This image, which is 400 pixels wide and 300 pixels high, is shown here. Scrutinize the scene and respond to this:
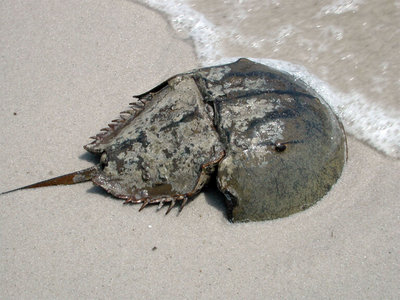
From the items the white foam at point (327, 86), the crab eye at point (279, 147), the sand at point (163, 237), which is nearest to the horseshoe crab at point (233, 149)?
the crab eye at point (279, 147)

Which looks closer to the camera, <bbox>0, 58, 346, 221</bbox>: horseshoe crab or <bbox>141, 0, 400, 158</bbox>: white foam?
<bbox>0, 58, 346, 221</bbox>: horseshoe crab

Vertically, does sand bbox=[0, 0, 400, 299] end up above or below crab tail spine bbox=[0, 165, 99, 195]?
below

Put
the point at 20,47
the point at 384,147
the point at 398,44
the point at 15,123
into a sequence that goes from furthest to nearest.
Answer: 1. the point at 20,47
2. the point at 398,44
3. the point at 15,123
4. the point at 384,147

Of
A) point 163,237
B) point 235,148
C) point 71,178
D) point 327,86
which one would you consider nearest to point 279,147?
point 235,148

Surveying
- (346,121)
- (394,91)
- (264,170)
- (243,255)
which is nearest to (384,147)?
(346,121)

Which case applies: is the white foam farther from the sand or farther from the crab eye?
the crab eye

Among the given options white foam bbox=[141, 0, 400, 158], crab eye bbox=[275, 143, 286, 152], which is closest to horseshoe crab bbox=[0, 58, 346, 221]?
crab eye bbox=[275, 143, 286, 152]

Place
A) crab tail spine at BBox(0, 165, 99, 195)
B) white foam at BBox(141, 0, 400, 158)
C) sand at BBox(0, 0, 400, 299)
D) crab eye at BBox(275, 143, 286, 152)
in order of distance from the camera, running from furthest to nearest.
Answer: white foam at BBox(141, 0, 400, 158) < crab tail spine at BBox(0, 165, 99, 195) < crab eye at BBox(275, 143, 286, 152) < sand at BBox(0, 0, 400, 299)

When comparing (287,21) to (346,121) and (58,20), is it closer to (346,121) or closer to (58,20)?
(346,121)
